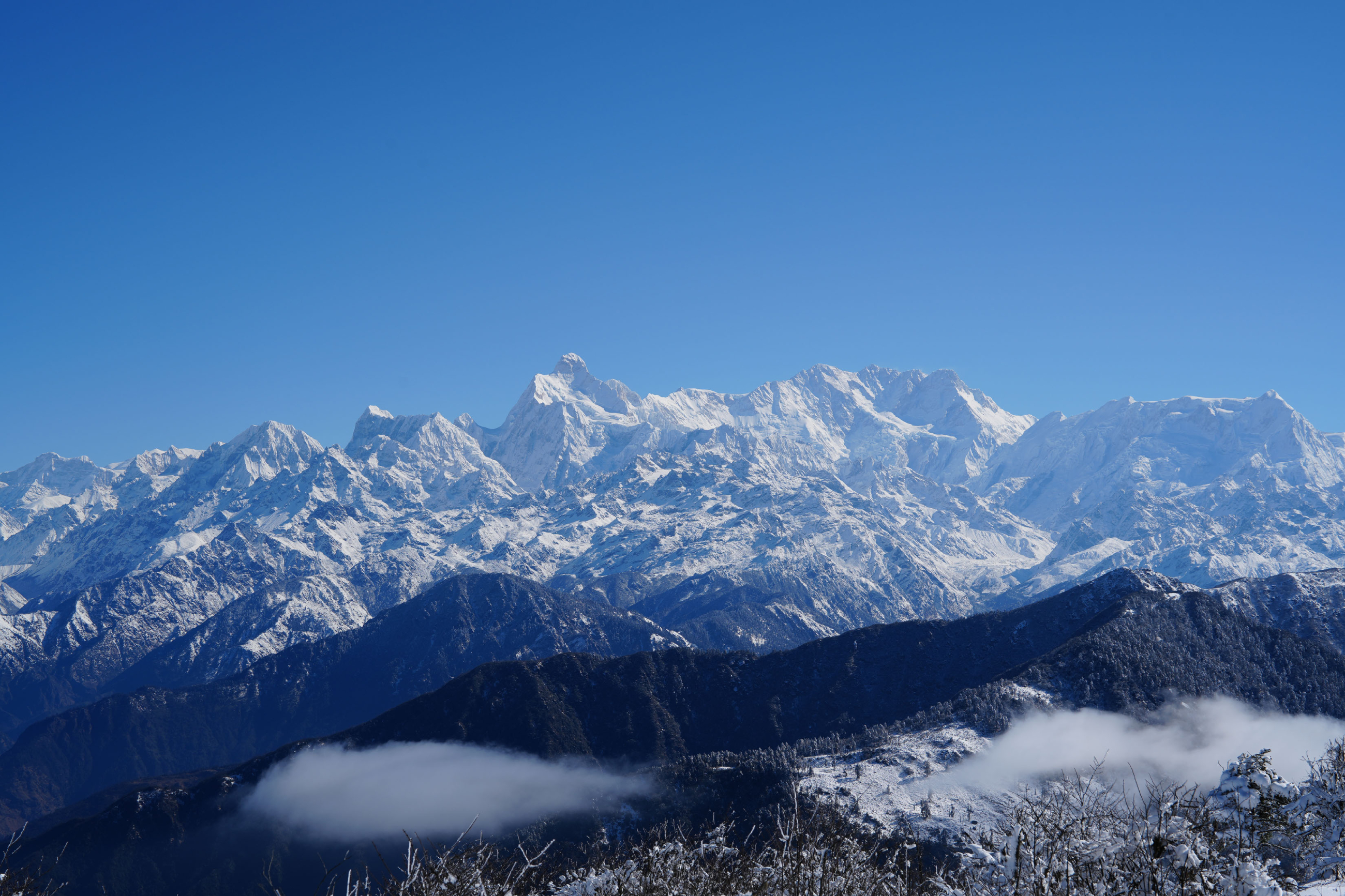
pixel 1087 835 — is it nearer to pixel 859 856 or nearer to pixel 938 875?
pixel 938 875

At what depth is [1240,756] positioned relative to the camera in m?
57.1

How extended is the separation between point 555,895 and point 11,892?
3437 cm

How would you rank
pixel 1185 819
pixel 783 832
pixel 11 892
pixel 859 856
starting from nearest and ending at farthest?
pixel 1185 819, pixel 783 832, pixel 11 892, pixel 859 856

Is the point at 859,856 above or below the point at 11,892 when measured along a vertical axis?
below

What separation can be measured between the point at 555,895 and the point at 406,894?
Result: 19111 mm

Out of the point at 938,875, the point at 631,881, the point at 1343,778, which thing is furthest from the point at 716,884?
the point at 1343,778

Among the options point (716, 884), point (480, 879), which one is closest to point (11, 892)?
point (480, 879)

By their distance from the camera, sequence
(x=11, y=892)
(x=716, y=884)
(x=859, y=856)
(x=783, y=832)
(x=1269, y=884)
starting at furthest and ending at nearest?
(x=859, y=856), (x=11, y=892), (x=716, y=884), (x=783, y=832), (x=1269, y=884)

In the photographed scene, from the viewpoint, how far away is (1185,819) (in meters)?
39.6

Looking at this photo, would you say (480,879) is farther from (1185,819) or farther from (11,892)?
(11,892)

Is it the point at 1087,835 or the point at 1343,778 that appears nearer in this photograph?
the point at 1087,835

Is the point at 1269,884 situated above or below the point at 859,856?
above

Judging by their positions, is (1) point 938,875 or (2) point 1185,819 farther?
(1) point 938,875

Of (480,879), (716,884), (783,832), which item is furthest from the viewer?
(716,884)
